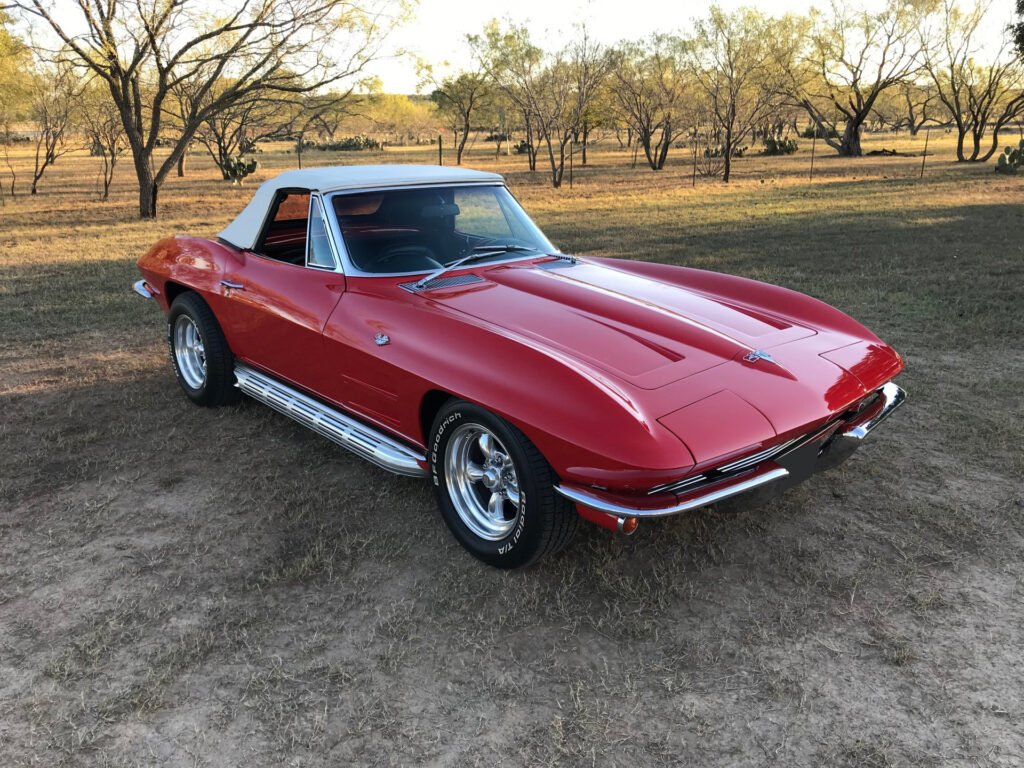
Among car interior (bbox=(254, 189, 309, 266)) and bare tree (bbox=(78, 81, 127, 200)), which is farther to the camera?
bare tree (bbox=(78, 81, 127, 200))

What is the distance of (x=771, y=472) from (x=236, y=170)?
27.2 metres

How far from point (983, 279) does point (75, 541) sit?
29.1ft

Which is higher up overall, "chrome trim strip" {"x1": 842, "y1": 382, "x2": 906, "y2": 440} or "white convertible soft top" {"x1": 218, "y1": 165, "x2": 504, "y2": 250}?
"white convertible soft top" {"x1": 218, "y1": 165, "x2": 504, "y2": 250}

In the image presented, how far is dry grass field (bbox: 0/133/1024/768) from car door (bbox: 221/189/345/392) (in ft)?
1.91

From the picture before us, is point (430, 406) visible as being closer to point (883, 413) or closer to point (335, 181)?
point (335, 181)

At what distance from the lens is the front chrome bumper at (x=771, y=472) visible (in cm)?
247

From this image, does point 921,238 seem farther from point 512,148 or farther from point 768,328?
point 512,148

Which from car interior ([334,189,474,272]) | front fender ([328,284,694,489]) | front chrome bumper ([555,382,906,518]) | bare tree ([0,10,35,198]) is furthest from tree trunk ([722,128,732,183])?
front fender ([328,284,694,489])

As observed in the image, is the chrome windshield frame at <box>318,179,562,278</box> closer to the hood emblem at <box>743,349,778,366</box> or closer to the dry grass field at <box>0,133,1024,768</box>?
the dry grass field at <box>0,133,1024,768</box>

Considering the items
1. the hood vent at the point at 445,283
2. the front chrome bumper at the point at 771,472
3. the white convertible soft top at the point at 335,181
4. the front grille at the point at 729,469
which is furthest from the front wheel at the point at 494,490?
the white convertible soft top at the point at 335,181

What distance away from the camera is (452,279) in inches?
142

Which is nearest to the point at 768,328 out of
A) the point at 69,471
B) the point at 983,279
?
the point at 69,471

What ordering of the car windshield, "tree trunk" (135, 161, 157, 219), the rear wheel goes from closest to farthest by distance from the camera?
the car windshield < the rear wheel < "tree trunk" (135, 161, 157, 219)

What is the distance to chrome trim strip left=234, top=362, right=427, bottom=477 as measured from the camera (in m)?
3.22
